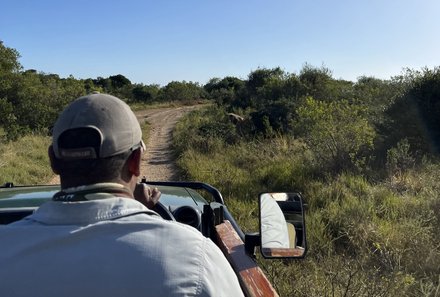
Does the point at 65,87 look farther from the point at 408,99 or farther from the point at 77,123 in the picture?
the point at 77,123

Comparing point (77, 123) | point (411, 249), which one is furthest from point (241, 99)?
point (77, 123)

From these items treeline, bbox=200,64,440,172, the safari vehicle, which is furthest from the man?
treeline, bbox=200,64,440,172

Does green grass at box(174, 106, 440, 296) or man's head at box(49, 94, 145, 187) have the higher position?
man's head at box(49, 94, 145, 187)

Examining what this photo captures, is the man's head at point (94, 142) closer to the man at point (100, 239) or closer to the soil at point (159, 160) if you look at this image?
the man at point (100, 239)

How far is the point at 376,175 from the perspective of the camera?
8.85 metres

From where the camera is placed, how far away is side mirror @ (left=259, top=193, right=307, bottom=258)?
1908 millimetres

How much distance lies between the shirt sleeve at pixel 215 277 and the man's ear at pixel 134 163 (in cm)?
30

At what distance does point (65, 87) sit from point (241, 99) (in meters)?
10.1

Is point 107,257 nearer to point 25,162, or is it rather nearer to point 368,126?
point 368,126

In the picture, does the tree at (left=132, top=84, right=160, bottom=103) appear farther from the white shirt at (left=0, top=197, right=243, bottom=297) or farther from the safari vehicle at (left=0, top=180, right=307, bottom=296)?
the white shirt at (left=0, top=197, right=243, bottom=297)

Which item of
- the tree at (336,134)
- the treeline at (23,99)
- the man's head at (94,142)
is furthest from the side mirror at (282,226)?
the treeline at (23,99)

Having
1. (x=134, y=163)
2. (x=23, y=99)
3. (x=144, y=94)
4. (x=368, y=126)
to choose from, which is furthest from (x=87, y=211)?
(x=144, y=94)

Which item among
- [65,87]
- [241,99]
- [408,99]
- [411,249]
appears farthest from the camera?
[241,99]

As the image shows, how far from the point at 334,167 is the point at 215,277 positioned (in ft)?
28.5
